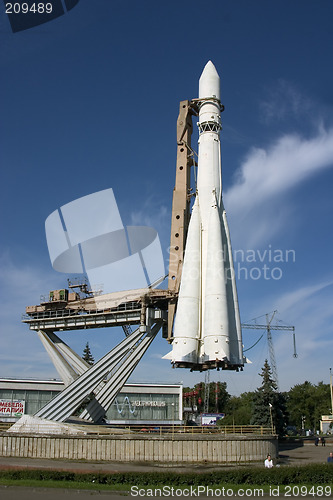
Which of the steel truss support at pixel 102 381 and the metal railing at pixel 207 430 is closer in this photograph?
the metal railing at pixel 207 430

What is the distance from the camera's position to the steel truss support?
34844 mm

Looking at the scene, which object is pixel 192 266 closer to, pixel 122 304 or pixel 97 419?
pixel 122 304

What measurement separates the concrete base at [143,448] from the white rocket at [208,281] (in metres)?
5.26

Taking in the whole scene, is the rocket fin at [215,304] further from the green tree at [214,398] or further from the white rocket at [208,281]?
the green tree at [214,398]

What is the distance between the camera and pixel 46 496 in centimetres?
1614

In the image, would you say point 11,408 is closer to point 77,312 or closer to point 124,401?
point 124,401

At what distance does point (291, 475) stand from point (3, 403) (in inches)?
1833

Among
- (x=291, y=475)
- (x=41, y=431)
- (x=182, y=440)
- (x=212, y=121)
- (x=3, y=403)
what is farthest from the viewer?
(x=3, y=403)

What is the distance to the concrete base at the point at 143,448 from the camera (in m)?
27.0

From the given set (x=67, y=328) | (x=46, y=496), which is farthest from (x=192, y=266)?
(x=46, y=496)

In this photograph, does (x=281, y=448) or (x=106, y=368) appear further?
(x=281, y=448)

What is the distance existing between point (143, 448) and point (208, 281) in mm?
11832

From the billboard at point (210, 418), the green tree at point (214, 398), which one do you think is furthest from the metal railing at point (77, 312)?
the green tree at point (214, 398)

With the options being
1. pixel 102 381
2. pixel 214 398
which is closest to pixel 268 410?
pixel 102 381
